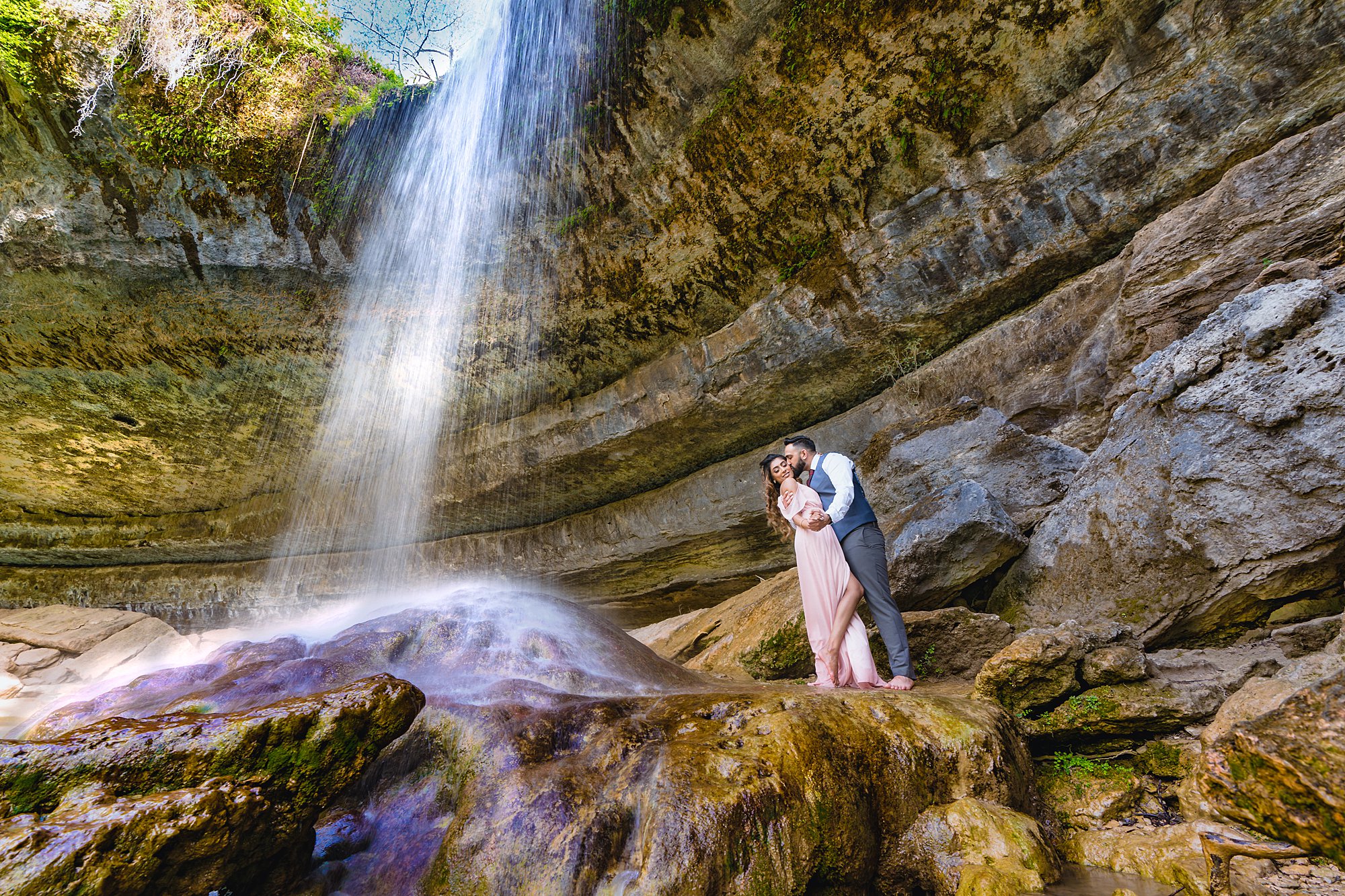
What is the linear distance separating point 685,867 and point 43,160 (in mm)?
11224

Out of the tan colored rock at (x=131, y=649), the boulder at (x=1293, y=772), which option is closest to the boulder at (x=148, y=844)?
the boulder at (x=1293, y=772)

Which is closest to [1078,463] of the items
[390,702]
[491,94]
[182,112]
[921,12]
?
[921,12]

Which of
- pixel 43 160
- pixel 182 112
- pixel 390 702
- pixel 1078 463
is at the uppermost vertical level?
pixel 182 112

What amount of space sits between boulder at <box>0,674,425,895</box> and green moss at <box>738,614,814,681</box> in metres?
3.33

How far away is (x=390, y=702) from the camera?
2.76 meters

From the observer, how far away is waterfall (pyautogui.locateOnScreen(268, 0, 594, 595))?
24.7 feet

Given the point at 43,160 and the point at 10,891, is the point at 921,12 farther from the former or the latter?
the point at 43,160

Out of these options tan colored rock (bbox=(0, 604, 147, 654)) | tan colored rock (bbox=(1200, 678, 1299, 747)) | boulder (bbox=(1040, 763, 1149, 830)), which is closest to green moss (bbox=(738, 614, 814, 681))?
boulder (bbox=(1040, 763, 1149, 830))

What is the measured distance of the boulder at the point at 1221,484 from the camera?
3328 millimetres

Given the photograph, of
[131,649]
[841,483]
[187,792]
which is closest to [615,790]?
[187,792]

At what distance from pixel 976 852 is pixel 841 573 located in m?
2.05

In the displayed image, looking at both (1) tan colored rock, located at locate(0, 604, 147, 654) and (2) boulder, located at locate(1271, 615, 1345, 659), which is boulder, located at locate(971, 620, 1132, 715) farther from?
(1) tan colored rock, located at locate(0, 604, 147, 654)

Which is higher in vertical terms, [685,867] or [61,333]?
[61,333]

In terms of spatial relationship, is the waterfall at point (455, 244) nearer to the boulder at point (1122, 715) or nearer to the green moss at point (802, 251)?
the green moss at point (802, 251)
